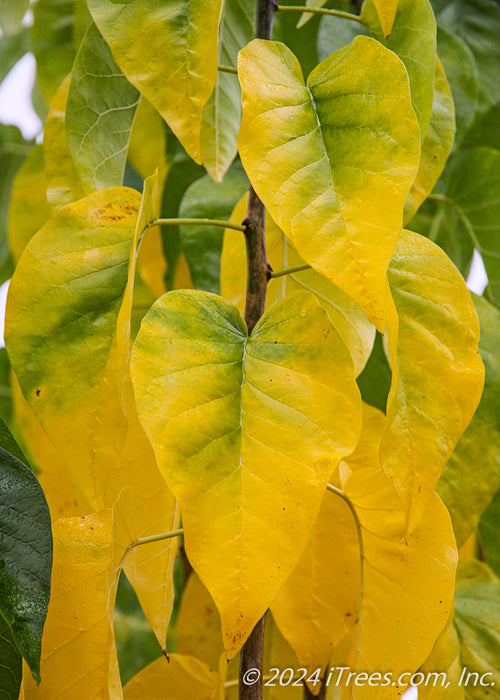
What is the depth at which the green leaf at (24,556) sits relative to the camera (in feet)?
0.93

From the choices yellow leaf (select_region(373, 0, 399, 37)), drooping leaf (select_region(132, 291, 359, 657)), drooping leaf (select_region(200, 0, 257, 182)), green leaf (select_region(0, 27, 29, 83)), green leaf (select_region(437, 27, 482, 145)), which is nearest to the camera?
drooping leaf (select_region(132, 291, 359, 657))

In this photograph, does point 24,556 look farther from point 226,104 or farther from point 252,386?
point 226,104

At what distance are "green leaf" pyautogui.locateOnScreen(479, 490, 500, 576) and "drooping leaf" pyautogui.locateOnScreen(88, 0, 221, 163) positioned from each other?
38 centimetres

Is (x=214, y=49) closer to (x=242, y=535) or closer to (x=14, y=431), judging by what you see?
(x=242, y=535)

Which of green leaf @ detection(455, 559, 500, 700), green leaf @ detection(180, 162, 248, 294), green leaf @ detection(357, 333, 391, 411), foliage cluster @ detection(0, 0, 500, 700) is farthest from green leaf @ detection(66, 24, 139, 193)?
green leaf @ detection(455, 559, 500, 700)

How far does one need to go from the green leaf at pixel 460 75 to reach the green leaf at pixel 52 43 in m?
0.32

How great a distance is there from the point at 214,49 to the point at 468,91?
1.07ft

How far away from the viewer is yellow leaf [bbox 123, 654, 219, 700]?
1.34 ft

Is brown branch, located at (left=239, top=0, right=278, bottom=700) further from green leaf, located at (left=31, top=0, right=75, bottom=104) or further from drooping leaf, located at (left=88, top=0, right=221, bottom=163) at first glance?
green leaf, located at (left=31, top=0, right=75, bottom=104)

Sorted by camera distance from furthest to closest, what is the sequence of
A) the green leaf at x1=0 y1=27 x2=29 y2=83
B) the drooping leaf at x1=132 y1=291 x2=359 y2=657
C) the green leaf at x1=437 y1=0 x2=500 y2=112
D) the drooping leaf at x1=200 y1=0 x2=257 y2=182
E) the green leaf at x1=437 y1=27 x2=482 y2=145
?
the green leaf at x1=0 y1=27 x2=29 y2=83
the green leaf at x1=437 y1=0 x2=500 y2=112
the green leaf at x1=437 y1=27 x2=482 y2=145
the drooping leaf at x1=200 y1=0 x2=257 y2=182
the drooping leaf at x1=132 y1=291 x2=359 y2=657

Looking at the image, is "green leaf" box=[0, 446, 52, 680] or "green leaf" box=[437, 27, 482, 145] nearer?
"green leaf" box=[0, 446, 52, 680]

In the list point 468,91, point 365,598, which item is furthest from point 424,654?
point 468,91

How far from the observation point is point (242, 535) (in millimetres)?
256

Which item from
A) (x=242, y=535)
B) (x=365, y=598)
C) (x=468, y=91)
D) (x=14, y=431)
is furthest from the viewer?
(x=14, y=431)
